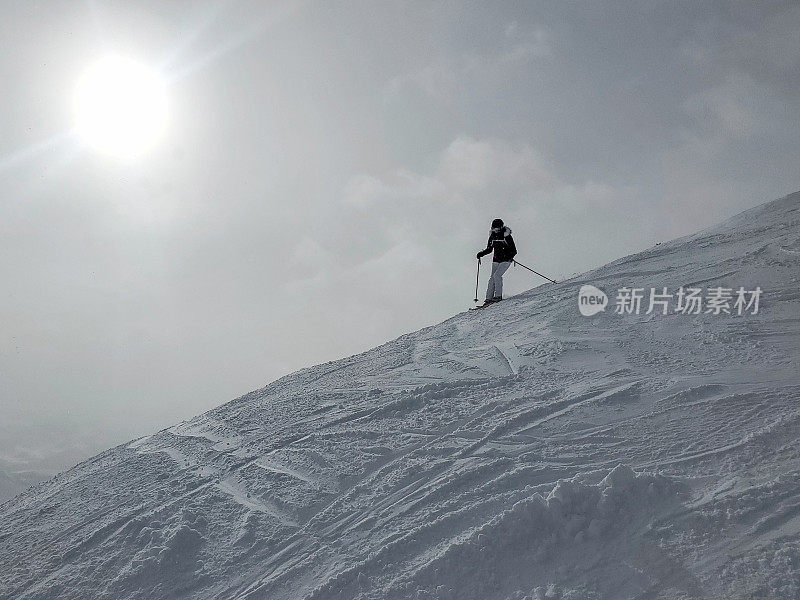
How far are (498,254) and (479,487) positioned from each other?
10.1 m

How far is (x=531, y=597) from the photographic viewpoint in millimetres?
3535

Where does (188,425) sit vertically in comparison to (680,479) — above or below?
above

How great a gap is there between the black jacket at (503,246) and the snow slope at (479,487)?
5.21m

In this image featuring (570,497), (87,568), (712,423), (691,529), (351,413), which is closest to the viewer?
(691,529)

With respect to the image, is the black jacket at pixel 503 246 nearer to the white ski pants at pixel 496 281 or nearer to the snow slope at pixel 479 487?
the white ski pants at pixel 496 281

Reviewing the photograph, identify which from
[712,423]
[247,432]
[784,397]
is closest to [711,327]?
[784,397]

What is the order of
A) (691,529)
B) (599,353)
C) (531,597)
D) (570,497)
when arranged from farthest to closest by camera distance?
(599,353) < (570,497) < (691,529) < (531,597)

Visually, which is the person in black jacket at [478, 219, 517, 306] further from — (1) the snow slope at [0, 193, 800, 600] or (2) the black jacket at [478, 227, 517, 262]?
(1) the snow slope at [0, 193, 800, 600]

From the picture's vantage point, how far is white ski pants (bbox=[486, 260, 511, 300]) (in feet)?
47.2

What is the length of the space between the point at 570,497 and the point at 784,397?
9.81 ft

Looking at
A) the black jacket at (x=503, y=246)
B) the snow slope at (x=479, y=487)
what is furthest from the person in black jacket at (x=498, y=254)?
the snow slope at (x=479, y=487)

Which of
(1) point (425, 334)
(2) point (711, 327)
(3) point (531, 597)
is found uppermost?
(1) point (425, 334)

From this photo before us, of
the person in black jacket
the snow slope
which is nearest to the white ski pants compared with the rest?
the person in black jacket

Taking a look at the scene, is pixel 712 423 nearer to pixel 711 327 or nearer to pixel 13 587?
pixel 711 327
